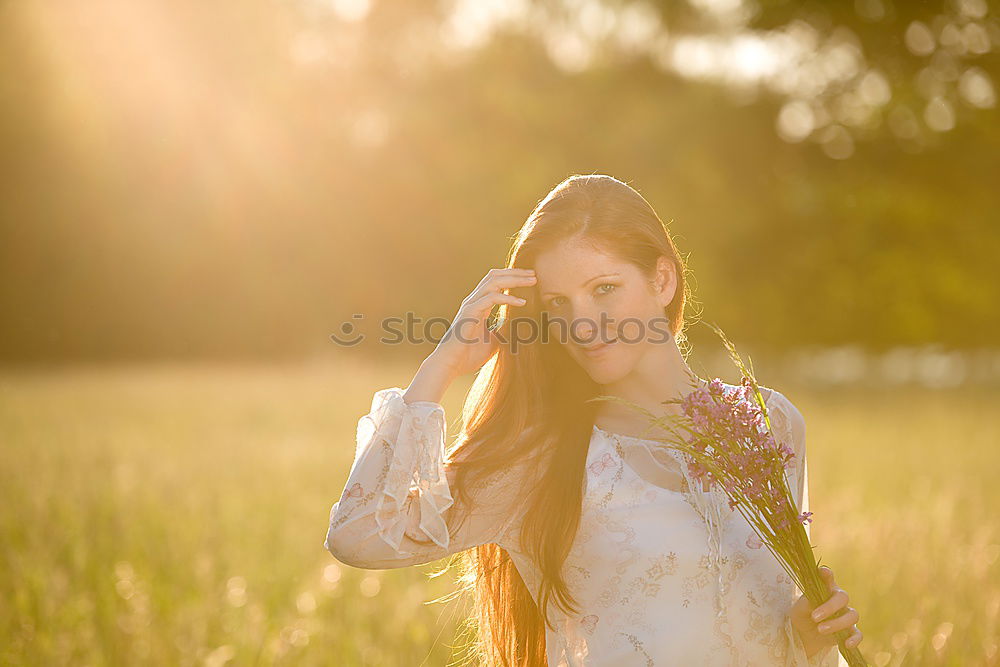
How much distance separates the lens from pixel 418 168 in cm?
2730

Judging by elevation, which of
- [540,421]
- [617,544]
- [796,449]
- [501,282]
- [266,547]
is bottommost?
[617,544]

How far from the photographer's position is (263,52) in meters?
27.8

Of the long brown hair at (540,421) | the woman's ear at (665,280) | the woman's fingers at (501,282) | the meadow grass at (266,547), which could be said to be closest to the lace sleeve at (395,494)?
the long brown hair at (540,421)

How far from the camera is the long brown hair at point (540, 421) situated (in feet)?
9.30

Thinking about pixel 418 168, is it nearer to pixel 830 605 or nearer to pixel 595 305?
pixel 595 305

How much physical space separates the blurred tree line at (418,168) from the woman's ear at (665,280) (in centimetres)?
1852

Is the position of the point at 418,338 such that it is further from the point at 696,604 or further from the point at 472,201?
the point at 696,604

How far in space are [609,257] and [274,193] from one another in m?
25.0

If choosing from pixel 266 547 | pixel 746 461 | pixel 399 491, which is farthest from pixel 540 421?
pixel 266 547

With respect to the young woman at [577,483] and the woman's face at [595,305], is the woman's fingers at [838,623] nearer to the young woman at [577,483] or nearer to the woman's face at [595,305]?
the young woman at [577,483]

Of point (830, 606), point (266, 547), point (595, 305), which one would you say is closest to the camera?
point (830, 606)

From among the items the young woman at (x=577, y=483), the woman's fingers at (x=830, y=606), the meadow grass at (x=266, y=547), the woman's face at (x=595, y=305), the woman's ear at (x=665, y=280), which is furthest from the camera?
the meadow grass at (x=266, y=547)

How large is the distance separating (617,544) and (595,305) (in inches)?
27.1

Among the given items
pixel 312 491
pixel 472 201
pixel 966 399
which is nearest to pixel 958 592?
pixel 312 491
